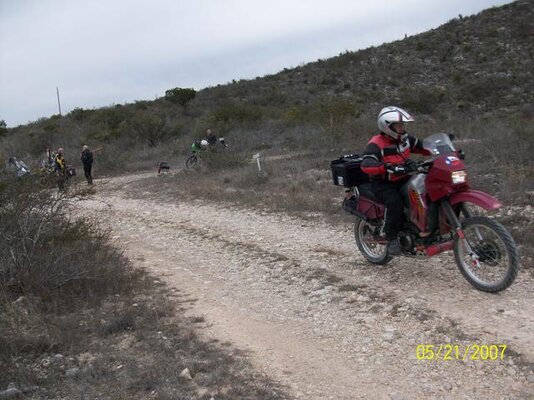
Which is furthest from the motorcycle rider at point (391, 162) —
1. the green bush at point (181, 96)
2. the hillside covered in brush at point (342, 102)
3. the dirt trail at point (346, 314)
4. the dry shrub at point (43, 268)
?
the green bush at point (181, 96)

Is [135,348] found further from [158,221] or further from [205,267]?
[158,221]

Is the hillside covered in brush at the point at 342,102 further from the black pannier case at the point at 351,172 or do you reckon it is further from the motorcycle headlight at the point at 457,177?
the motorcycle headlight at the point at 457,177

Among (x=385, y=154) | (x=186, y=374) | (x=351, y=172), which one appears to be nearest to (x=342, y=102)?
(x=351, y=172)

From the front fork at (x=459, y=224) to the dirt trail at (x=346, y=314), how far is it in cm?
35

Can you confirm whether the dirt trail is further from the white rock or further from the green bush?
the green bush

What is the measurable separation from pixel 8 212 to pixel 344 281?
3904 mm

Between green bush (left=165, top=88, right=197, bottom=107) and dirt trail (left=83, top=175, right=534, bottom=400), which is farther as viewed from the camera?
green bush (left=165, top=88, right=197, bottom=107)

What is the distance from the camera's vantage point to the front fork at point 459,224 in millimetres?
5039

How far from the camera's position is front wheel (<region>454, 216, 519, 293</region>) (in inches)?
187

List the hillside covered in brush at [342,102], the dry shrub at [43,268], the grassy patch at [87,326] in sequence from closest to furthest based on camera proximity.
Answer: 1. the grassy patch at [87,326]
2. the dry shrub at [43,268]
3. the hillside covered in brush at [342,102]

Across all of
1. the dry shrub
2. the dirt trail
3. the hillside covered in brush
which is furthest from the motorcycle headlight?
the hillside covered in brush

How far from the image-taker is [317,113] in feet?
76.1

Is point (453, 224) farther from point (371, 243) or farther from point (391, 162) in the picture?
point (371, 243)

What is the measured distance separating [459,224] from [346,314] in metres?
1.35
